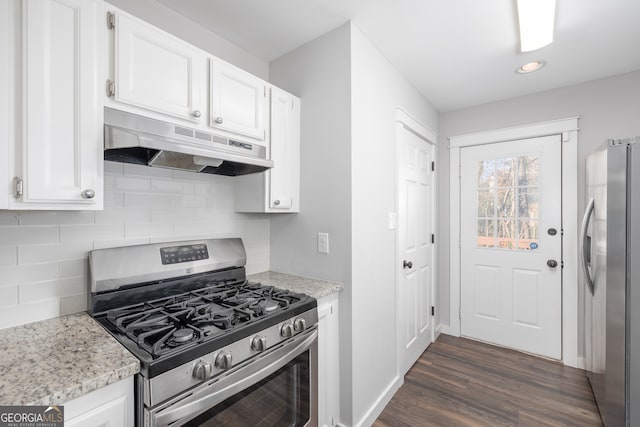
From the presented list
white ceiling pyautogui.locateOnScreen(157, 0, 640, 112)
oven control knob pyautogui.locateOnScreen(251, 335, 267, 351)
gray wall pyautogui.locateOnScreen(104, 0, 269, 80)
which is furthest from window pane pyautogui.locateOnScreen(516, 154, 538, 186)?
oven control knob pyautogui.locateOnScreen(251, 335, 267, 351)

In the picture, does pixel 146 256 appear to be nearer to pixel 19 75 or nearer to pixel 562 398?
pixel 19 75

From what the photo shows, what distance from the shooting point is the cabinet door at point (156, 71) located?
1180mm

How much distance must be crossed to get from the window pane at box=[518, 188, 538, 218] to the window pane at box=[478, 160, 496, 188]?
0.29 metres

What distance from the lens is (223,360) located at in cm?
108

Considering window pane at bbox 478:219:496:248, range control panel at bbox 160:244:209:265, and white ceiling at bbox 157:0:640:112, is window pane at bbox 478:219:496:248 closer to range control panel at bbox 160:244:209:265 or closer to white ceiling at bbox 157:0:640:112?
white ceiling at bbox 157:0:640:112

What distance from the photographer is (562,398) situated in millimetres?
2166

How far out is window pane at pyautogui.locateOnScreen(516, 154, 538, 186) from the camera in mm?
2791

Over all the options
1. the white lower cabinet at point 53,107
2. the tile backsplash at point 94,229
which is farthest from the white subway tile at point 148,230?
the white lower cabinet at point 53,107

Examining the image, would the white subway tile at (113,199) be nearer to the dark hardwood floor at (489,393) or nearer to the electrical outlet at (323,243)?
the electrical outlet at (323,243)

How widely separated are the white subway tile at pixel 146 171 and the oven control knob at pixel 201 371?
103 cm

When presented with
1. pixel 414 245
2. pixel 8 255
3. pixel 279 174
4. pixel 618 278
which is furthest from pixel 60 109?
pixel 618 278

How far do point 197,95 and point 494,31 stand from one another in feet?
6.06

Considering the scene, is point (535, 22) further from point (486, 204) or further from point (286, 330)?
point (286, 330)

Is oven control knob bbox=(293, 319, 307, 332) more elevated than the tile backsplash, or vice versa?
the tile backsplash
